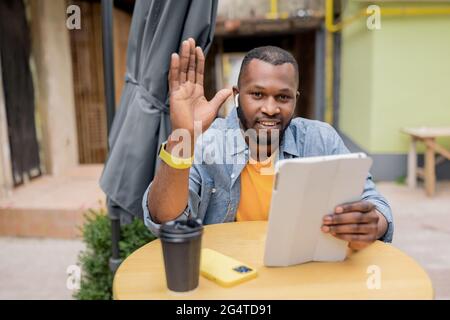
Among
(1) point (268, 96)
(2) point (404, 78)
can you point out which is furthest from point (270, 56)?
(2) point (404, 78)

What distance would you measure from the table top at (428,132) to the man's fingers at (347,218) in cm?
435

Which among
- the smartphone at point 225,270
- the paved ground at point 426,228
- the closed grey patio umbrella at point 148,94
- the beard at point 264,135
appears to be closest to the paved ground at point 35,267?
the closed grey patio umbrella at point 148,94

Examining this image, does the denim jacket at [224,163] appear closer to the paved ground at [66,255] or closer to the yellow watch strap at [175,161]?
the yellow watch strap at [175,161]

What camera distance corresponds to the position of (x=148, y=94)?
203 centimetres

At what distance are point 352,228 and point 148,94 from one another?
3.81 ft

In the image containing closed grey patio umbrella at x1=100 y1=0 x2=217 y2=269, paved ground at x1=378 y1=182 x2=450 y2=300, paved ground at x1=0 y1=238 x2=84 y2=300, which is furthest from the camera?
paved ground at x1=378 y1=182 x2=450 y2=300

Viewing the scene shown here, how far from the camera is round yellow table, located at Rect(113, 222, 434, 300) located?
1150 millimetres

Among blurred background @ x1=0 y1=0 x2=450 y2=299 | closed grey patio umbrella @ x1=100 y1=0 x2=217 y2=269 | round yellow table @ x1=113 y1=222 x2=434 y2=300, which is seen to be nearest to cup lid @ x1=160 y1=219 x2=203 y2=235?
round yellow table @ x1=113 y1=222 x2=434 y2=300

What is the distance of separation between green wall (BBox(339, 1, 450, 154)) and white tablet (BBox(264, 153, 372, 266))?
500 centimetres

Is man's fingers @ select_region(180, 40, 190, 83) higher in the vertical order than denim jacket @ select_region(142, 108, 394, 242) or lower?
higher

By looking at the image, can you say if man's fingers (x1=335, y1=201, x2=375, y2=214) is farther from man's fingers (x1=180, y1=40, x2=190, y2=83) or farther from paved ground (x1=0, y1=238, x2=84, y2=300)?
paved ground (x1=0, y1=238, x2=84, y2=300)

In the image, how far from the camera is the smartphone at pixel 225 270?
1.20 metres

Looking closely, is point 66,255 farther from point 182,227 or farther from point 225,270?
point 182,227
